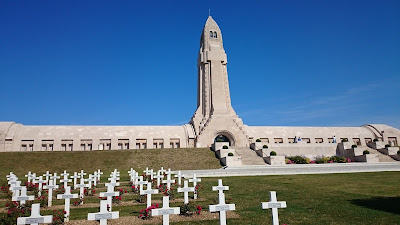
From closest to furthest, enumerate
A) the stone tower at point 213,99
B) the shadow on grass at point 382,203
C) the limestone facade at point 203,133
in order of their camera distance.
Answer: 1. the shadow on grass at point 382,203
2. the limestone facade at point 203,133
3. the stone tower at point 213,99

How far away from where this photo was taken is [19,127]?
4481cm

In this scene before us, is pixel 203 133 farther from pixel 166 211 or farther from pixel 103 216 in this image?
pixel 103 216

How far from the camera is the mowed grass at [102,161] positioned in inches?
1091

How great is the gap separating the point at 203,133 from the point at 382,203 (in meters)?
35.9

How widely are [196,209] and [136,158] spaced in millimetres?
23709

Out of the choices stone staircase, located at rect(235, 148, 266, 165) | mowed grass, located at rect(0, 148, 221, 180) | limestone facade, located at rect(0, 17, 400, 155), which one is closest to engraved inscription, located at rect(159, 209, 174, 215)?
mowed grass, located at rect(0, 148, 221, 180)

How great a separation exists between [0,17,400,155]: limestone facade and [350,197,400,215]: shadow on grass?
29.5 m

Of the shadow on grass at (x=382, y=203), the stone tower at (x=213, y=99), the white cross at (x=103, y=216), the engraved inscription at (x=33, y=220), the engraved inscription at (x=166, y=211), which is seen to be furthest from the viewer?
the stone tower at (x=213, y=99)

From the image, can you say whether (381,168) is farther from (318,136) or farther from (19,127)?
(19,127)

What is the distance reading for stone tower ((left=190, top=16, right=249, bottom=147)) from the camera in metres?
46.1

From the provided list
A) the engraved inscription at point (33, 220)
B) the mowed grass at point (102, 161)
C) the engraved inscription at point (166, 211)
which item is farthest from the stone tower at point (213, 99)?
the engraved inscription at point (33, 220)

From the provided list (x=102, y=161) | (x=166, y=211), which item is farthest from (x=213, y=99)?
(x=166, y=211)

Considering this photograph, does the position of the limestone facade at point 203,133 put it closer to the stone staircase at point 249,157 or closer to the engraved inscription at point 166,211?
the stone staircase at point 249,157

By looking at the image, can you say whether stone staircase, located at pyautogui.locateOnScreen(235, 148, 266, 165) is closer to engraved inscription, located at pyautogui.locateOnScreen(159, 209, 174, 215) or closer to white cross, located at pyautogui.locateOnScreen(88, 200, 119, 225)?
engraved inscription, located at pyautogui.locateOnScreen(159, 209, 174, 215)
